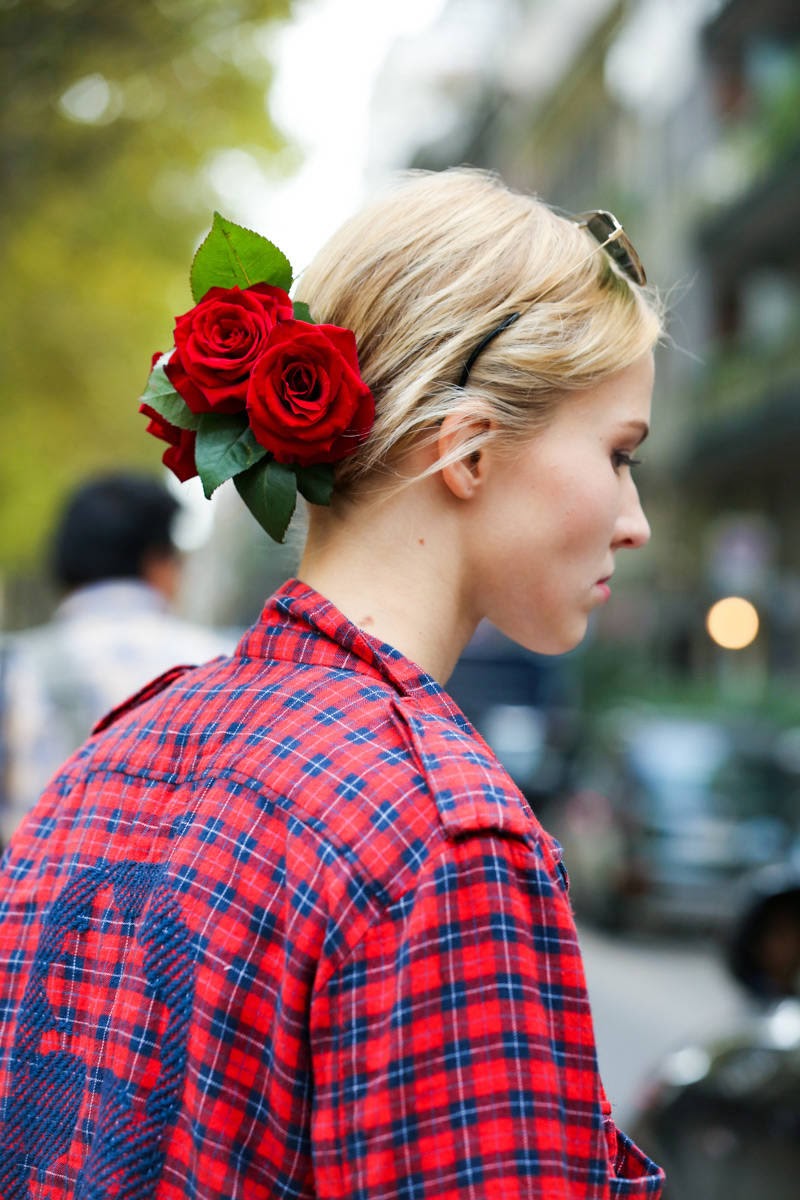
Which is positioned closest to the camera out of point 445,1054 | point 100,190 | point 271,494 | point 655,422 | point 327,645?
point 445,1054

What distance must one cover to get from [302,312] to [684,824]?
9482 mm

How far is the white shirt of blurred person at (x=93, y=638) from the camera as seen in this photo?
360cm

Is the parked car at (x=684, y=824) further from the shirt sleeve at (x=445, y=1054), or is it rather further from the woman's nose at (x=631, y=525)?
the shirt sleeve at (x=445, y=1054)

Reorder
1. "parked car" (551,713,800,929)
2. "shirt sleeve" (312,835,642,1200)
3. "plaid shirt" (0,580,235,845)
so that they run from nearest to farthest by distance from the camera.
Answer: "shirt sleeve" (312,835,642,1200)
"plaid shirt" (0,580,235,845)
"parked car" (551,713,800,929)

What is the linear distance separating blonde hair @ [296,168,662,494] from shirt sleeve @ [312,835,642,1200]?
47 centimetres

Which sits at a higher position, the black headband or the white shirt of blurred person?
the white shirt of blurred person

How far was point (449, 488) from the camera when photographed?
1521 mm

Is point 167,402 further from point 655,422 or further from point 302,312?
point 655,422

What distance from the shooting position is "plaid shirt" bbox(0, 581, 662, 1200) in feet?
3.90

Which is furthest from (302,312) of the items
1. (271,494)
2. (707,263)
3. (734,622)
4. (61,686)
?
(707,263)

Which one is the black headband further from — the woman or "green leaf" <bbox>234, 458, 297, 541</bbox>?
"green leaf" <bbox>234, 458, 297, 541</bbox>

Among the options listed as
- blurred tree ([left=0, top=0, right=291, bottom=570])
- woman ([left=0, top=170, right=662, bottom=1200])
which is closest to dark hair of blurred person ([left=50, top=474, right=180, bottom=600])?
woman ([left=0, top=170, right=662, bottom=1200])

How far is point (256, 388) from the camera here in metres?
1.50

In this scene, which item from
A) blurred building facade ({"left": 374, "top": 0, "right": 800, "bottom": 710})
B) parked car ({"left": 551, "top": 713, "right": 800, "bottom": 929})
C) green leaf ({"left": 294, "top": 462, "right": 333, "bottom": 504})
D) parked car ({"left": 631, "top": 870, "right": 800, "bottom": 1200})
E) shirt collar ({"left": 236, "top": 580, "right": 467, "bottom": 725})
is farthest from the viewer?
blurred building facade ({"left": 374, "top": 0, "right": 800, "bottom": 710})
